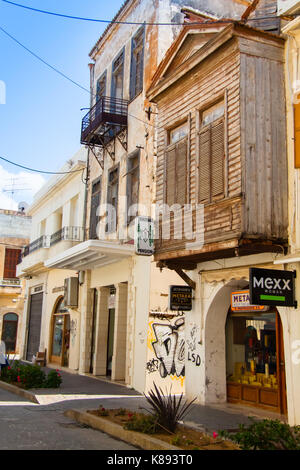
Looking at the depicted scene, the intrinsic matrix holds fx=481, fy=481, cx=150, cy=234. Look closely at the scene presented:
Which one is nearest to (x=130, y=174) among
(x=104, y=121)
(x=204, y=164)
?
(x=104, y=121)

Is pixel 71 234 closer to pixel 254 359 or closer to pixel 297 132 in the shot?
pixel 254 359

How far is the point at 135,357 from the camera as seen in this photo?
13922 mm

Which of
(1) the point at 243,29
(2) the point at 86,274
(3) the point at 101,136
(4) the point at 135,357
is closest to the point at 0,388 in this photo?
(4) the point at 135,357

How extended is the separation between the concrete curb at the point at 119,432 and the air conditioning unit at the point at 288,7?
8152mm

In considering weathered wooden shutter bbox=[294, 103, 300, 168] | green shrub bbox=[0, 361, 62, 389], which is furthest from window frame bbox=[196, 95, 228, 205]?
green shrub bbox=[0, 361, 62, 389]

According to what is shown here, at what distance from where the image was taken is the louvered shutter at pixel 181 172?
1095cm

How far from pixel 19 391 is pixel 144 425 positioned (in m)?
6.42

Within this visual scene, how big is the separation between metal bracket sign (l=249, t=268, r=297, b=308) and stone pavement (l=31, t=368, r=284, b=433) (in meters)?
2.35

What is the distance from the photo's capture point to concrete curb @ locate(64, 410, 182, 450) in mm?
6676

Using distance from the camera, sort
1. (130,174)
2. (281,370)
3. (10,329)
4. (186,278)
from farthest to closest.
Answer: (10,329) < (130,174) < (186,278) < (281,370)

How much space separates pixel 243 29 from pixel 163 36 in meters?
6.44

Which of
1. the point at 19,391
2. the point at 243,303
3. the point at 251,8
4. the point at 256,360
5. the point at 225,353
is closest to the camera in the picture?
the point at 243,303

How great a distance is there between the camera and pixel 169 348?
13617 mm

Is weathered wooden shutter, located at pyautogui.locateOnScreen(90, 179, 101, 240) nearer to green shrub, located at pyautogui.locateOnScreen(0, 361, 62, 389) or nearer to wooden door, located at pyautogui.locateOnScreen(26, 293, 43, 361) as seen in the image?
green shrub, located at pyautogui.locateOnScreen(0, 361, 62, 389)
